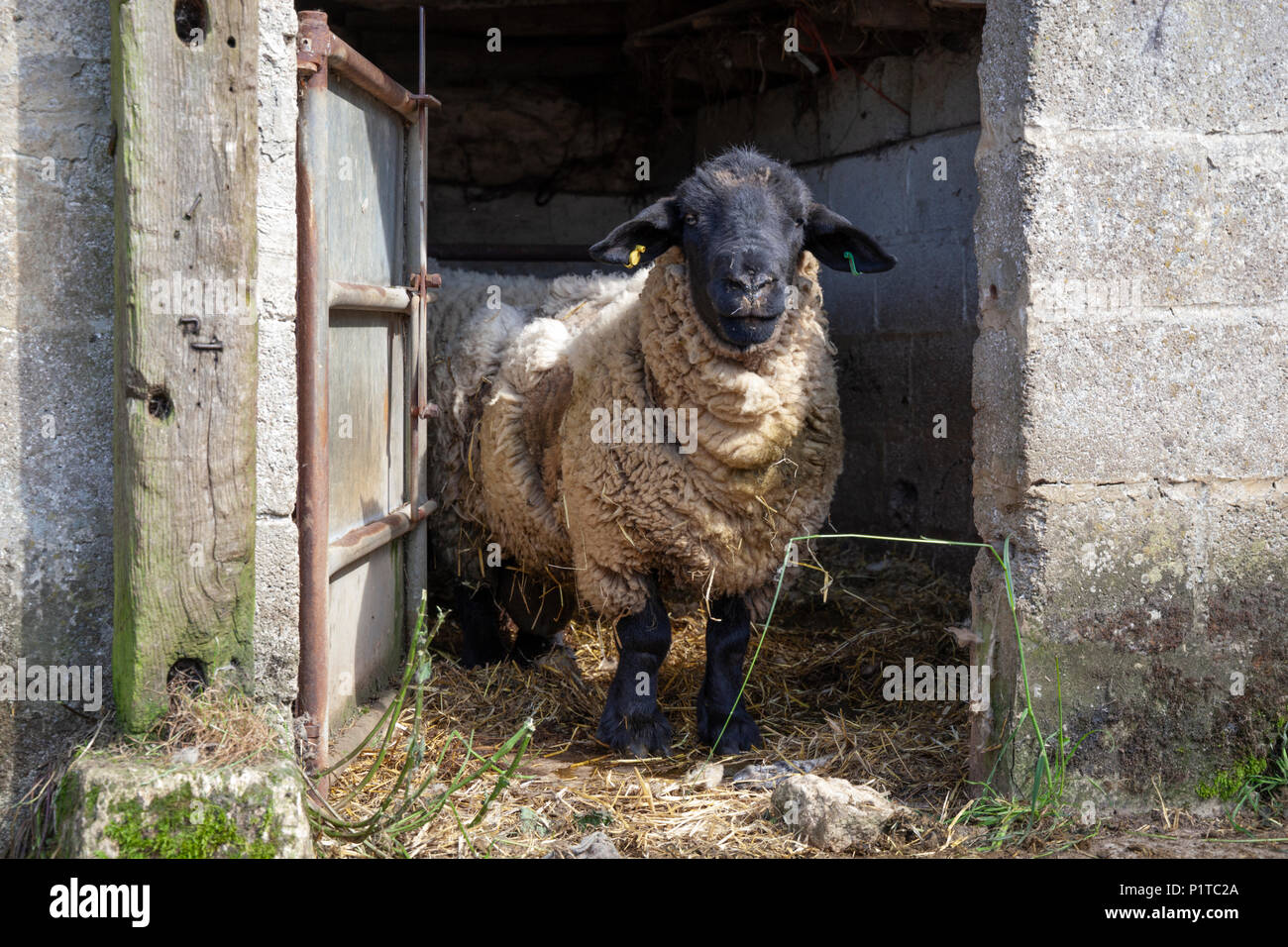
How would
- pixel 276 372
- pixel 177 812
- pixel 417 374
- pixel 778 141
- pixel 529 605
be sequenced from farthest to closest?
1. pixel 778 141
2. pixel 529 605
3. pixel 417 374
4. pixel 276 372
5. pixel 177 812

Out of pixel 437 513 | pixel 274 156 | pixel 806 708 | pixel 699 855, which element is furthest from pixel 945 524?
pixel 274 156

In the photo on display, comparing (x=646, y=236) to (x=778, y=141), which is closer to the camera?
(x=646, y=236)

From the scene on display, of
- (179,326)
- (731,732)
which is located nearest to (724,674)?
(731,732)

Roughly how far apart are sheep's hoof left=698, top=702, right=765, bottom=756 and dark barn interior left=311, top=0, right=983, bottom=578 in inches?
70.3

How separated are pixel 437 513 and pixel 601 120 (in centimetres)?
376

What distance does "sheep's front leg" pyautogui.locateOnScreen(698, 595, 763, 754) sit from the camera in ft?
14.2

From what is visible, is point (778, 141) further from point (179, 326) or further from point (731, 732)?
point (179, 326)

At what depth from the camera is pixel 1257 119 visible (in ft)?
11.8

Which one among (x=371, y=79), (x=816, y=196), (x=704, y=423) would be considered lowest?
(x=704, y=423)

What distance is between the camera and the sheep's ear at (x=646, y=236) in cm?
427

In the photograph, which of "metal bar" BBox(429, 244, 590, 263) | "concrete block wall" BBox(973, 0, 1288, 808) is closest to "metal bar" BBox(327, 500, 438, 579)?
"concrete block wall" BBox(973, 0, 1288, 808)

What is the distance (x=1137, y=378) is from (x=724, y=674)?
1787 mm

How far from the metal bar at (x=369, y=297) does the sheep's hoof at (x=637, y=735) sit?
173cm

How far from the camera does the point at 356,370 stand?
13.6 ft
